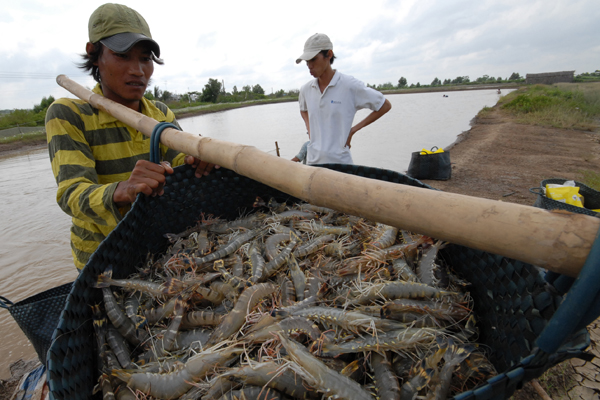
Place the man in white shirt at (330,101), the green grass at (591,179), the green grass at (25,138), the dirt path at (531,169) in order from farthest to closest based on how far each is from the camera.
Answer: the green grass at (25,138) < the green grass at (591,179) < the man in white shirt at (330,101) < the dirt path at (531,169)

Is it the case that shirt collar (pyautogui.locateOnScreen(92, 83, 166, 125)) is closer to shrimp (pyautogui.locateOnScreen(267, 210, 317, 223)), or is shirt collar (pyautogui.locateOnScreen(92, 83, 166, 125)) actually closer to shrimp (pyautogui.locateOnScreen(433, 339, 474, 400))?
shrimp (pyautogui.locateOnScreen(267, 210, 317, 223))

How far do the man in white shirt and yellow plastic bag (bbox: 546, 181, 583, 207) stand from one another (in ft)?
9.85

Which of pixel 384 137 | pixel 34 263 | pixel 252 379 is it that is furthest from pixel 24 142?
pixel 252 379

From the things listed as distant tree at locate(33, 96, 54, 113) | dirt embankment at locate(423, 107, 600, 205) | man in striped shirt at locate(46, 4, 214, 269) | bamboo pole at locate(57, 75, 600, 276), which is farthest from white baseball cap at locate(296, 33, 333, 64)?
distant tree at locate(33, 96, 54, 113)

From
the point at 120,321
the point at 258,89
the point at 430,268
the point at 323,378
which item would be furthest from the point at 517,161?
the point at 258,89

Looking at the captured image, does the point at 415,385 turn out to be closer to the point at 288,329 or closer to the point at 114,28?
the point at 288,329

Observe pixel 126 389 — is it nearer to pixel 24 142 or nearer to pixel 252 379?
pixel 252 379

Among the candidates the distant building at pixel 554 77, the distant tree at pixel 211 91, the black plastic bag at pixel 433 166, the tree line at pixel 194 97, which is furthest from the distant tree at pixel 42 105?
the distant building at pixel 554 77

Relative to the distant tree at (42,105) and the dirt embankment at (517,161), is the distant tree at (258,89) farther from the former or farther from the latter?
the dirt embankment at (517,161)

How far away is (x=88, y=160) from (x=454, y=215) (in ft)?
7.38

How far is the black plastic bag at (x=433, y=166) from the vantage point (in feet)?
28.2

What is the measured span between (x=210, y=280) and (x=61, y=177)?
1148mm

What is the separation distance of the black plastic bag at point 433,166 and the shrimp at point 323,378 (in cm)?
841

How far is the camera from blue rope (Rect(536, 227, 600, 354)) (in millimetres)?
637
